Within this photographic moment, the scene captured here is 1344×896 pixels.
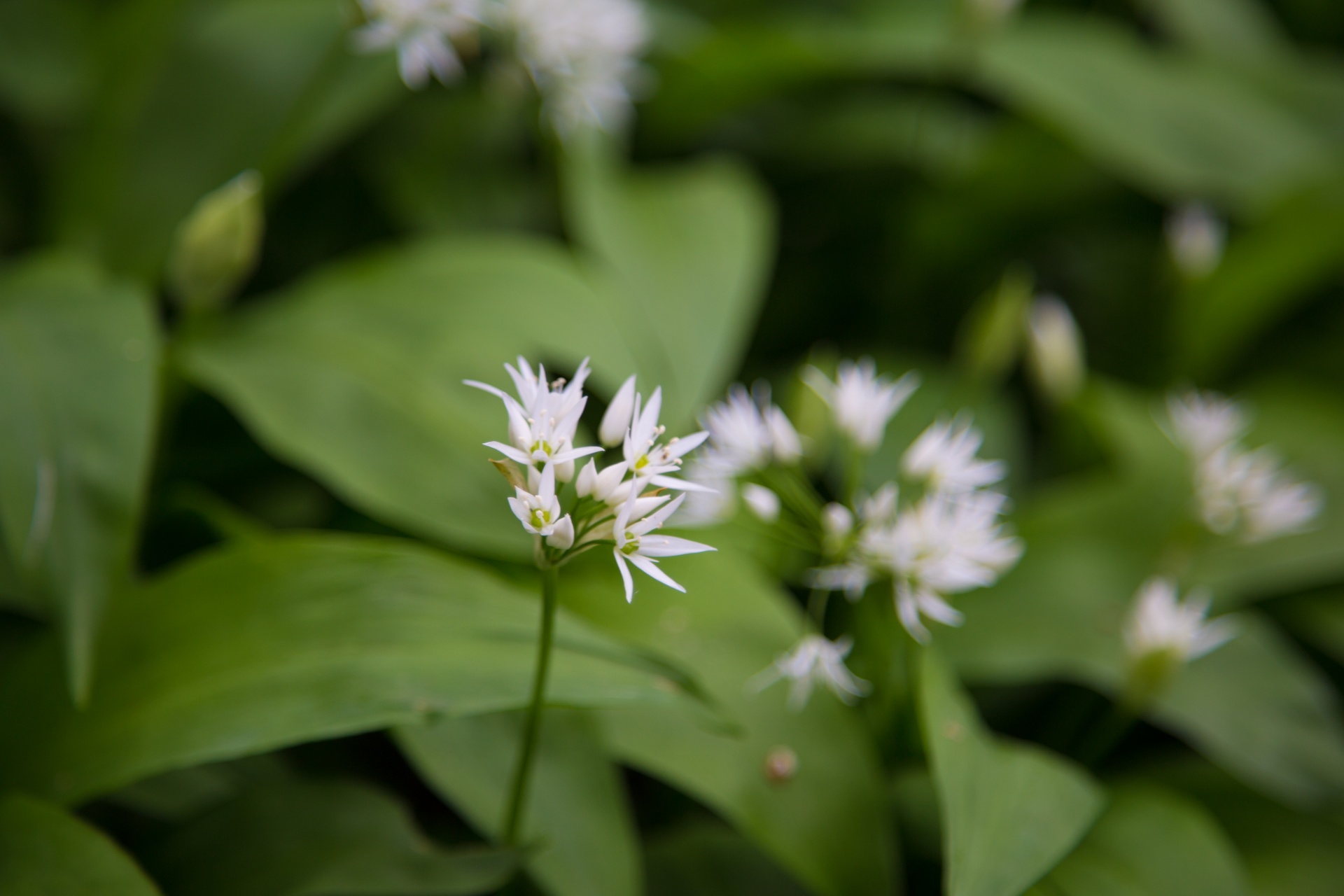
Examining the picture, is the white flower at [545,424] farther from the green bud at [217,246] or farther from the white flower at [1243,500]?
the white flower at [1243,500]

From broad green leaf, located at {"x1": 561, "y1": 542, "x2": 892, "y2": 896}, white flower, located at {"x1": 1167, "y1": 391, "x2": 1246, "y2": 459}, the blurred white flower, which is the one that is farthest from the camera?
the blurred white flower

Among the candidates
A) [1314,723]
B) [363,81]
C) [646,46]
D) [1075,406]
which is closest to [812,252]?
[646,46]

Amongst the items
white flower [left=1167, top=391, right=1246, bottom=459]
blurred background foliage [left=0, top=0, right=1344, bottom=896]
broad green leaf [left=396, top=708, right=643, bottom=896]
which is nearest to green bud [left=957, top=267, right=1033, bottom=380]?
blurred background foliage [left=0, top=0, right=1344, bottom=896]

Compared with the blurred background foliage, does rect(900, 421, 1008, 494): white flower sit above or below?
above

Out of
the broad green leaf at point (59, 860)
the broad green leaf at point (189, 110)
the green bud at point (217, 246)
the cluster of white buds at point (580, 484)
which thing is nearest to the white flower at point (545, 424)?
the cluster of white buds at point (580, 484)

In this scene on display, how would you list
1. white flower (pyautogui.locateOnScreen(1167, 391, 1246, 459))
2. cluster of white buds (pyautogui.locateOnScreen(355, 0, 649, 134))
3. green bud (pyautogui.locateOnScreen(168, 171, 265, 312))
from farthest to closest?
cluster of white buds (pyautogui.locateOnScreen(355, 0, 649, 134)), white flower (pyautogui.locateOnScreen(1167, 391, 1246, 459)), green bud (pyautogui.locateOnScreen(168, 171, 265, 312))

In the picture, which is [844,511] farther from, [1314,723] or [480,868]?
[1314,723]

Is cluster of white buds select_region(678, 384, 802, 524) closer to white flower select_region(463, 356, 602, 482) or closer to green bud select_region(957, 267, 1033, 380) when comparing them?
white flower select_region(463, 356, 602, 482)
